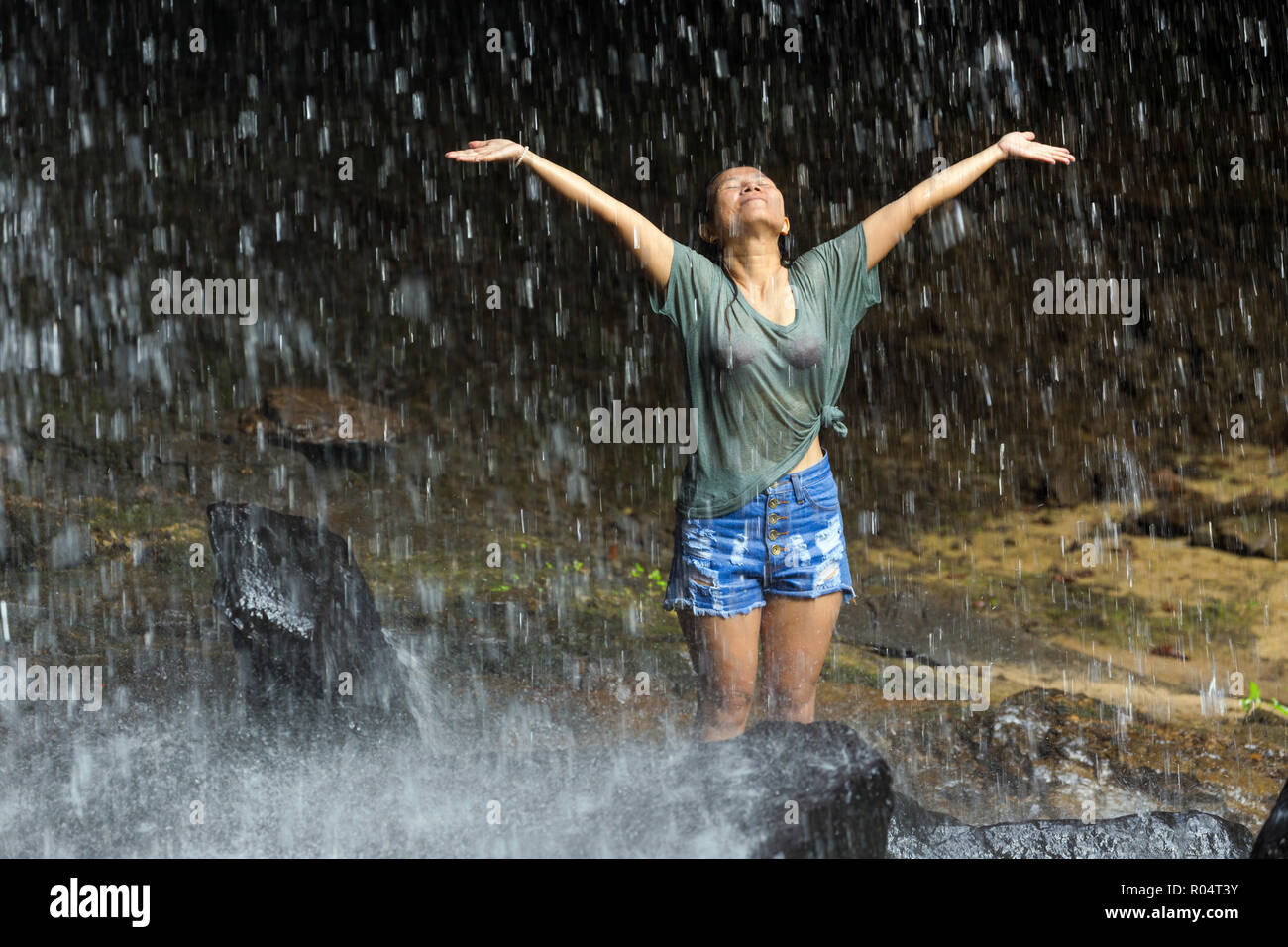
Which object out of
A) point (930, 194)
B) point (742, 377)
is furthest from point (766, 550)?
point (930, 194)

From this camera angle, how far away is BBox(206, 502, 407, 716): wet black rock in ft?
12.2

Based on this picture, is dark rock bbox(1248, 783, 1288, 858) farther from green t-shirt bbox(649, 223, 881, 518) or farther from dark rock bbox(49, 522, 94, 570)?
dark rock bbox(49, 522, 94, 570)

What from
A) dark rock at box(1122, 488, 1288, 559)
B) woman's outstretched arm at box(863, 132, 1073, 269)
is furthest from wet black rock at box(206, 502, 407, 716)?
dark rock at box(1122, 488, 1288, 559)

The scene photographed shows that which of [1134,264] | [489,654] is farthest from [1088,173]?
[489,654]

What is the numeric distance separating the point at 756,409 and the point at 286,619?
63.3 inches

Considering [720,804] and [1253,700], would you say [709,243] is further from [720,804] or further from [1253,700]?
[1253,700]

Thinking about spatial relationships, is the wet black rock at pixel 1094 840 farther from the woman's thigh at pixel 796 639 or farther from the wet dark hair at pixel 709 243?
the wet dark hair at pixel 709 243

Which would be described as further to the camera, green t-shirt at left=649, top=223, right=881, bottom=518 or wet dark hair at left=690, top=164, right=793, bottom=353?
wet dark hair at left=690, top=164, right=793, bottom=353

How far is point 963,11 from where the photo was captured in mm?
8859

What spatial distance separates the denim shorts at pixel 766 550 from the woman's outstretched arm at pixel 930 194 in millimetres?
571

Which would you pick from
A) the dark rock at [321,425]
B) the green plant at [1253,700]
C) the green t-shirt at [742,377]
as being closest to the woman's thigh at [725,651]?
the green t-shirt at [742,377]

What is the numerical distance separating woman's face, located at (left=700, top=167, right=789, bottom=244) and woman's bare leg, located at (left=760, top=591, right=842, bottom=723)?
88cm

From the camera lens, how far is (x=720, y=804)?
283 cm

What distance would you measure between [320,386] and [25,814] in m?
6.04
